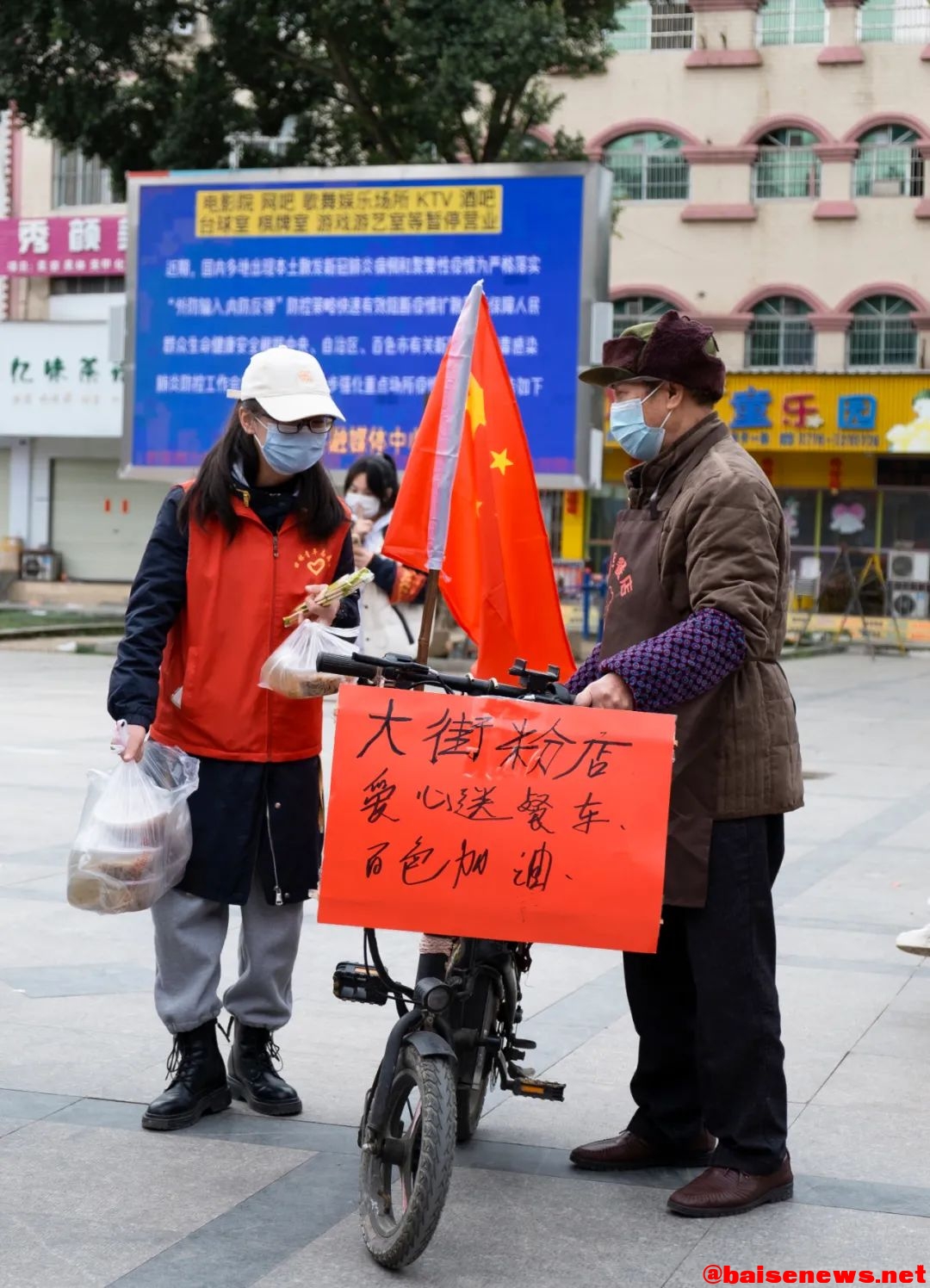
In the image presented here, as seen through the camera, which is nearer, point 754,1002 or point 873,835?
point 754,1002

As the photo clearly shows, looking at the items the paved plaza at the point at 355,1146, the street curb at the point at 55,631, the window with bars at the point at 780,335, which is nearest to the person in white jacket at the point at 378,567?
the paved plaza at the point at 355,1146

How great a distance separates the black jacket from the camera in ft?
14.4

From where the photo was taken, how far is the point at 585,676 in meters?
4.14

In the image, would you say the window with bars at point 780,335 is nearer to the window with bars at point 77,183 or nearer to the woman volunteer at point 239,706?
the window with bars at point 77,183

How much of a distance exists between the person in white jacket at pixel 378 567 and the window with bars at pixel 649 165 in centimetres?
2535

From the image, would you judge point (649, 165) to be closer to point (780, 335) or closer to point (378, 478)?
point (780, 335)

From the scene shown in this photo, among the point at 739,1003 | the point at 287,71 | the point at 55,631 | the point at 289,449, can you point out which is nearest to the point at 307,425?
the point at 289,449

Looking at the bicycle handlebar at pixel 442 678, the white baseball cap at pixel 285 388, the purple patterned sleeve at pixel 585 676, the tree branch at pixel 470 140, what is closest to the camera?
the bicycle handlebar at pixel 442 678

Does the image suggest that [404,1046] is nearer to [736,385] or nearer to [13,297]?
[736,385]

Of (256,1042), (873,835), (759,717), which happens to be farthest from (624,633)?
(873,835)

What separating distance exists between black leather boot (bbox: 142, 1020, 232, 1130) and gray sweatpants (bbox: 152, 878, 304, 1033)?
0.14 ft

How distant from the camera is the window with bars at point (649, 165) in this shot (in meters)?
31.9

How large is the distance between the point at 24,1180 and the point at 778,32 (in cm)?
3035

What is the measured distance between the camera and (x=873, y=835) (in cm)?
912
